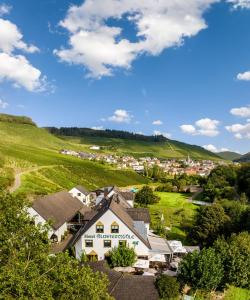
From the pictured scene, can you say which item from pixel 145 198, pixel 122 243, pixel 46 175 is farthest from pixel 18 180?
pixel 122 243

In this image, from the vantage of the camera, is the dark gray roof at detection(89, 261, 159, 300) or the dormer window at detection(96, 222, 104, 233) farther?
the dormer window at detection(96, 222, 104, 233)

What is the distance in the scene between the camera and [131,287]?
1183 inches

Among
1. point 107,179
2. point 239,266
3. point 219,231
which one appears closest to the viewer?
point 239,266

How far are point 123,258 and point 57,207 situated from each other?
90.6ft

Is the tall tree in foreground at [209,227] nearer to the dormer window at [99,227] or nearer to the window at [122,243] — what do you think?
the window at [122,243]

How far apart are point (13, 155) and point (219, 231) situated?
95.0 metres

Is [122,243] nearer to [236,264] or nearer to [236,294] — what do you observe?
[236,264]

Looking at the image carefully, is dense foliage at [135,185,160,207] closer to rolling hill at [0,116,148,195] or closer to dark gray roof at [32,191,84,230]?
rolling hill at [0,116,148,195]

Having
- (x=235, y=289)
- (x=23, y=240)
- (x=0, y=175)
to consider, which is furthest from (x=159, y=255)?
(x=0, y=175)

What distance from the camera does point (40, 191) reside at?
287 ft

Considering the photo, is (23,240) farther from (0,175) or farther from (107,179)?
(107,179)

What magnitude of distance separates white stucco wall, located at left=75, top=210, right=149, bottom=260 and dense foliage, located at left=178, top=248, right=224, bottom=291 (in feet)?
24.4

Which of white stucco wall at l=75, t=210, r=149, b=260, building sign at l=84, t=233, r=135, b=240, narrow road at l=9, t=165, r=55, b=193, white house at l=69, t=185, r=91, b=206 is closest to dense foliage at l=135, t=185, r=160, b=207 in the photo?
white house at l=69, t=185, r=91, b=206

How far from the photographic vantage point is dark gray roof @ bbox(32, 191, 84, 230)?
56.6 m
